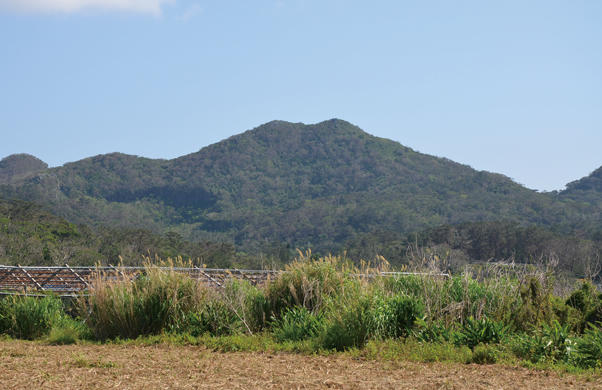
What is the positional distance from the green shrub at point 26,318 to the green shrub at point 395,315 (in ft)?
18.4

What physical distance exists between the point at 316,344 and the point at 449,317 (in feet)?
6.77

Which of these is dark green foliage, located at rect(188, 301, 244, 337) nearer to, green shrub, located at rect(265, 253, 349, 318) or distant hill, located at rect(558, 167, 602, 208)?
green shrub, located at rect(265, 253, 349, 318)

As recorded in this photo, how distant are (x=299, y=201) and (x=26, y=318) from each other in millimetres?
95009

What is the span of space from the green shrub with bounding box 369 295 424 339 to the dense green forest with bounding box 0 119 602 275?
34039mm

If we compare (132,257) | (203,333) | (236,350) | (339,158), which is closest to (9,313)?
(203,333)

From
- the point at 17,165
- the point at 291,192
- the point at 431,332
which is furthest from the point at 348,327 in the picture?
the point at 17,165

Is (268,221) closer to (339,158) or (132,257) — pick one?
(339,158)

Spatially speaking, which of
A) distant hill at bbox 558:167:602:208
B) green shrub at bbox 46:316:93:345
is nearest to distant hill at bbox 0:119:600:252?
distant hill at bbox 558:167:602:208

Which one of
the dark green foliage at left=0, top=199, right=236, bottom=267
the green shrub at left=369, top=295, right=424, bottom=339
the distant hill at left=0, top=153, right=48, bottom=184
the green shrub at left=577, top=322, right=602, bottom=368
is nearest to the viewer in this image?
the green shrub at left=577, top=322, right=602, bottom=368

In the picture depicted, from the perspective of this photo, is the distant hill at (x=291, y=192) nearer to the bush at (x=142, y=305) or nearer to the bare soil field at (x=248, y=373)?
the bush at (x=142, y=305)

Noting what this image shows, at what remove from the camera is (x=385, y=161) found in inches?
4798

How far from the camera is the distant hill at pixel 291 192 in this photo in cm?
8356

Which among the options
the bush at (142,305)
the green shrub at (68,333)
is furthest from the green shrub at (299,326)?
the green shrub at (68,333)

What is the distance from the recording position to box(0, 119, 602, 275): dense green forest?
163 ft
